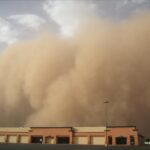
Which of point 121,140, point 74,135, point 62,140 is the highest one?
point 74,135

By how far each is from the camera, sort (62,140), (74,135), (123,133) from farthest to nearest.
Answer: (62,140)
(74,135)
(123,133)

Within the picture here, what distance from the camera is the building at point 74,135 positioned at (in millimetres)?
57562

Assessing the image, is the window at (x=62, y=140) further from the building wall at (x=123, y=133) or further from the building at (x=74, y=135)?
the building wall at (x=123, y=133)

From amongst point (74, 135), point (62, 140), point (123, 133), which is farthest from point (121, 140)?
point (62, 140)

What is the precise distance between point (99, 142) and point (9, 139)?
20.6m

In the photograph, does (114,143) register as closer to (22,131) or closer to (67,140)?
(67,140)

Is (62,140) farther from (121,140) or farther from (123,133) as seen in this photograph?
(123,133)

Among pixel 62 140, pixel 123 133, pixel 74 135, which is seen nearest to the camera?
pixel 123 133

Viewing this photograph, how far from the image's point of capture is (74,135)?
203 feet

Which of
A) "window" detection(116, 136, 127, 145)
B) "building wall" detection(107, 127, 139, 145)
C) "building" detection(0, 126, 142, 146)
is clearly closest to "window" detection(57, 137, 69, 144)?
"building" detection(0, 126, 142, 146)

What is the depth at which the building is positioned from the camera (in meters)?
57.6

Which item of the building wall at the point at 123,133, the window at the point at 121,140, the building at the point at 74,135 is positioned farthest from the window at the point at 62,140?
the window at the point at 121,140

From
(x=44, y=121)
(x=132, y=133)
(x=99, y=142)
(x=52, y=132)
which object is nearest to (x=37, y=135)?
(x=52, y=132)

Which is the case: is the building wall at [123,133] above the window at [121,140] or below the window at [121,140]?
above
